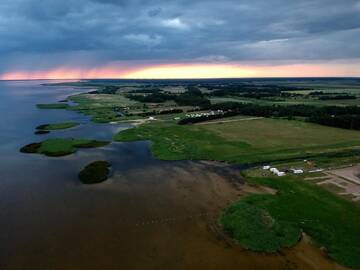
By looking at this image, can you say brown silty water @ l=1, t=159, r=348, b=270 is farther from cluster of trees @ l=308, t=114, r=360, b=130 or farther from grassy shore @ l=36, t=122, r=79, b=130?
cluster of trees @ l=308, t=114, r=360, b=130

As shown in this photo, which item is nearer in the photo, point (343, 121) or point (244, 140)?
point (244, 140)

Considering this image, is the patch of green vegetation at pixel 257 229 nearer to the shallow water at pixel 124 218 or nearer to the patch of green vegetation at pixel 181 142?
the shallow water at pixel 124 218

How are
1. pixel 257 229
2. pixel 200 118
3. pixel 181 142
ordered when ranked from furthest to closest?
pixel 200 118, pixel 181 142, pixel 257 229

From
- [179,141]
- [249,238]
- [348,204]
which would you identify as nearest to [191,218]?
[249,238]

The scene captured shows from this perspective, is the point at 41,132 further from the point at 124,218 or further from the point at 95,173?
the point at 124,218

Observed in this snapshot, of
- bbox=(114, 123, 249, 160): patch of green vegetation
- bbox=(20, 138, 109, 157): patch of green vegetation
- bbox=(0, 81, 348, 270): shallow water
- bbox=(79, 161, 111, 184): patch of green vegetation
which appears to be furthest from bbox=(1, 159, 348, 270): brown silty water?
bbox=(20, 138, 109, 157): patch of green vegetation

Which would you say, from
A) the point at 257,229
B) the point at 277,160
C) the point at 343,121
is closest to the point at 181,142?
the point at 277,160
